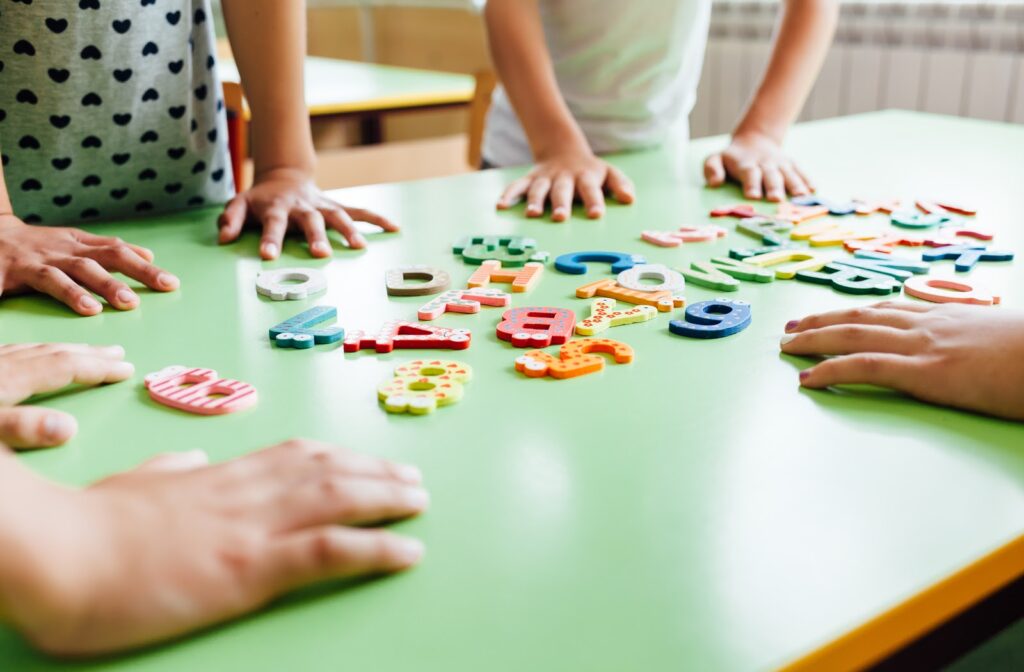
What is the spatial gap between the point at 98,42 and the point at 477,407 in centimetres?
72

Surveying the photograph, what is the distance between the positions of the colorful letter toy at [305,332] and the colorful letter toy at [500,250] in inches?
8.5

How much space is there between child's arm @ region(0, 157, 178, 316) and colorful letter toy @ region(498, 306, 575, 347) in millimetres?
335

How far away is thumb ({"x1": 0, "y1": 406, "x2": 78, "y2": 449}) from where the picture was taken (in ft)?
1.87

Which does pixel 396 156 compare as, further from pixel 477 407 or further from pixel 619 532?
pixel 619 532

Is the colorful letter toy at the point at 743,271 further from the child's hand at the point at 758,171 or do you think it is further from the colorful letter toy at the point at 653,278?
the child's hand at the point at 758,171

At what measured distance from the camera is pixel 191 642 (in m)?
0.41

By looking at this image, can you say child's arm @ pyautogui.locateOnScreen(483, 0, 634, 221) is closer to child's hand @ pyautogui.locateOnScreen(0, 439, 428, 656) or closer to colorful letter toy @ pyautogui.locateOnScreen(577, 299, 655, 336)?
colorful letter toy @ pyautogui.locateOnScreen(577, 299, 655, 336)

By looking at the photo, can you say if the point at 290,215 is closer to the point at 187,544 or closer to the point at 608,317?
the point at 608,317

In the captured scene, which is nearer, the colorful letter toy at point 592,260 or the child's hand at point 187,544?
the child's hand at point 187,544

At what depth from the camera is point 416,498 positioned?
50 centimetres

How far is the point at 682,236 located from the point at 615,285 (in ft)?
0.64

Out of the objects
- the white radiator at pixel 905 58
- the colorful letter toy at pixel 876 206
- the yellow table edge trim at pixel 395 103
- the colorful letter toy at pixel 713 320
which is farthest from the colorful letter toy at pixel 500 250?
the white radiator at pixel 905 58

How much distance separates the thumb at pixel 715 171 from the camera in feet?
4.23

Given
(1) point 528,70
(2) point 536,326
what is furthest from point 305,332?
(1) point 528,70
